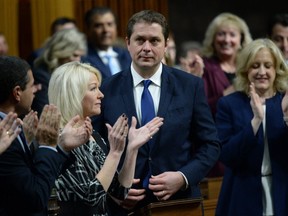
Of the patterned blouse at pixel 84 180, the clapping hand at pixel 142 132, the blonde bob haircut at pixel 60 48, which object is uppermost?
the blonde bob haircut at pixel 60 48

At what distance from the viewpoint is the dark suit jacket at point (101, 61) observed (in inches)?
238

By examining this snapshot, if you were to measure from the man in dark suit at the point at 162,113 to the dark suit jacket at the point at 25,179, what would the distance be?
77 cm

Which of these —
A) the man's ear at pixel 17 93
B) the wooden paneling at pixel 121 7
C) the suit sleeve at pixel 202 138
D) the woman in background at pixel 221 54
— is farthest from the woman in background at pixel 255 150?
the wooden paneling at pixel 121 7

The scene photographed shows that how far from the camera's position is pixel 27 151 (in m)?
3.45

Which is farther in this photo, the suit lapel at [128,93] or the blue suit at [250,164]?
the blue suit at [250,164]

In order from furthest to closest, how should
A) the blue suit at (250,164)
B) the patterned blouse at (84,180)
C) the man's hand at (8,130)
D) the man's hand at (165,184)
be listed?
the blue suit at (250,164) < the man's hand at (165,184) < the patterned blouse at (84,180) < the man's hand at (8,130)

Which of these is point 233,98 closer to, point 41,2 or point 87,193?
point 87,193

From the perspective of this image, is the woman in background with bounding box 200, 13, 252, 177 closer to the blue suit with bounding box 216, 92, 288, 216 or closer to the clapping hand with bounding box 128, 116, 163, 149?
the blue suit with bounding box 216, 92, 288, 216

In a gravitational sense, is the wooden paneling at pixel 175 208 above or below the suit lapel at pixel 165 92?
below

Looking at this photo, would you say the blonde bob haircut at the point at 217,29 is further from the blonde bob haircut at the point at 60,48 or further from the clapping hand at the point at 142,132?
the clapping hand at the point at 142,132

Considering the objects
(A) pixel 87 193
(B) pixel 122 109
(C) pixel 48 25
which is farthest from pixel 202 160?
(C) pixel 48 25

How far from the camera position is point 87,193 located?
3736 mm

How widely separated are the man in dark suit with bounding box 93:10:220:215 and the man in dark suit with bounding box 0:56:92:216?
63 cm

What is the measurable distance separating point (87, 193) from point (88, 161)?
17cm
